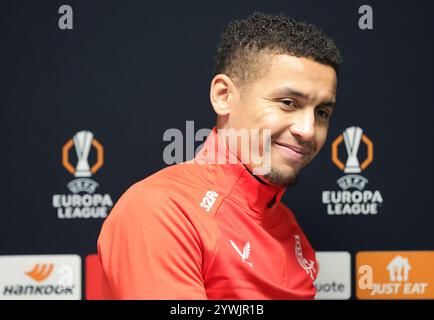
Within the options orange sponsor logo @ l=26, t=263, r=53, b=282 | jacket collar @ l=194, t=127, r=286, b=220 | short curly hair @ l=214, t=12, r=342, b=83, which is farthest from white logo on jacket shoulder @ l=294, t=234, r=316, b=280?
orange sponsor logo @ l=26, t=263, r=53, b=282

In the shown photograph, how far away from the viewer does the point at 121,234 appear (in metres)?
0.85

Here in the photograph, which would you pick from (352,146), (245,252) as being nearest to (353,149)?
(352,146)

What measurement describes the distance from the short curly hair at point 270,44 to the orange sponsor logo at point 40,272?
0.79 metres

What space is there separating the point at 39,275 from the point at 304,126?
2.98 feet

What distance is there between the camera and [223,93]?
1072mm

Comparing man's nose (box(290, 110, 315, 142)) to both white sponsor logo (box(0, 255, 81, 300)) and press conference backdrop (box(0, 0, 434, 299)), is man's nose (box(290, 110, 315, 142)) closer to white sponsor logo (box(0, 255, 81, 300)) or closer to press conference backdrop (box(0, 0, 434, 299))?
press conference backdrop (box(0, 0, 434, 299))

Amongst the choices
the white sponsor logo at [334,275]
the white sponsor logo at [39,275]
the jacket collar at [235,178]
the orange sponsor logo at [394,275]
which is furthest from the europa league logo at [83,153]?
the orange sponsor logo at [394,275]

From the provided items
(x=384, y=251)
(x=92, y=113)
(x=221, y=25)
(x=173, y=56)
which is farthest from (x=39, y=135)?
(x=384, y=251)

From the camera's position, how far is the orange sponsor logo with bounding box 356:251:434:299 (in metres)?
1.49

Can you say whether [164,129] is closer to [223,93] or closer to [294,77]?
[223,93]

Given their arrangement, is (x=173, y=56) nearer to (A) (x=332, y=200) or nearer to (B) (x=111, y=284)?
(A) (x=332, y=200)

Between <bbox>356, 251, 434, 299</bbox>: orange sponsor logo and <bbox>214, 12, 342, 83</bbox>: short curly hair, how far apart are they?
70 centimetres

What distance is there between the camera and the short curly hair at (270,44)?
1003mm

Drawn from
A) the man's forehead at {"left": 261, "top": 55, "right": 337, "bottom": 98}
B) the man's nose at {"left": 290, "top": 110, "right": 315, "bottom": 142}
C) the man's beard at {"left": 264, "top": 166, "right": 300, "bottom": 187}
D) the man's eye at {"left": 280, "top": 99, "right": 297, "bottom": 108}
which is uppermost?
the man's forehead at {"left": 261, "top": 55, "right": 337, "bottom": 98}
